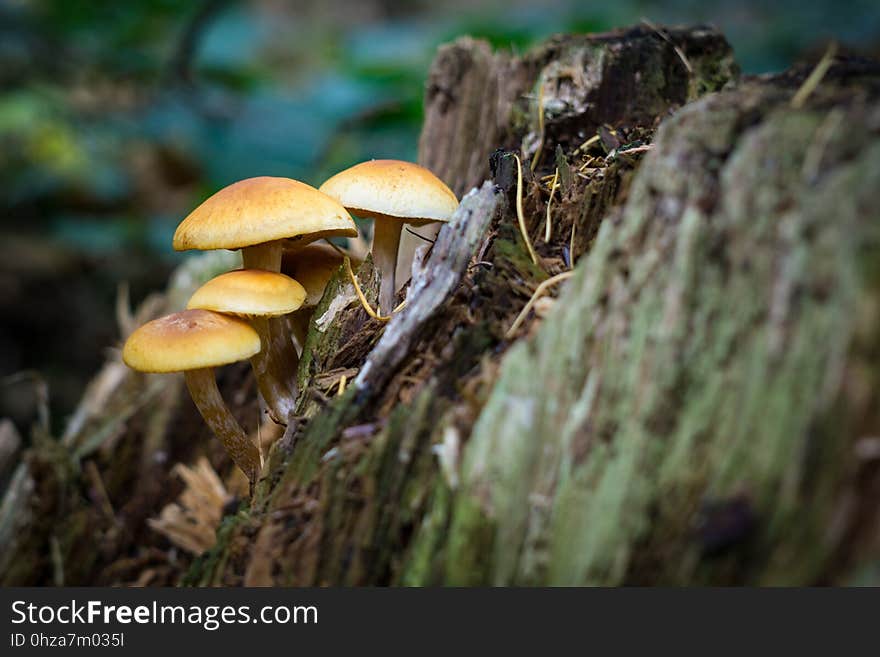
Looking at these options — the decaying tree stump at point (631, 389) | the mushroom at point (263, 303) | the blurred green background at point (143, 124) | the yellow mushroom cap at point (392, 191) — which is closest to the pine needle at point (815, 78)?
the decaying tree stump at point (631, 389)

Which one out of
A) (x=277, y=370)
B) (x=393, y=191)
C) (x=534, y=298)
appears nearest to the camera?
(x=534, y=298)

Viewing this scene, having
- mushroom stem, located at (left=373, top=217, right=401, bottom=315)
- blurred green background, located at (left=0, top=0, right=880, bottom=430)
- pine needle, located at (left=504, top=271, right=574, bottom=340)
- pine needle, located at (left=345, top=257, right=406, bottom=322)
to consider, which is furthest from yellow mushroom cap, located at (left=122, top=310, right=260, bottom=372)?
blurred green background, located at (left=0, top=0, right=880, bottom=430)

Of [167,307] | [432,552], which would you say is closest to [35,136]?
[167,307]

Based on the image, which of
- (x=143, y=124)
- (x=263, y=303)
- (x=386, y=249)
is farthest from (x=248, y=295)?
(x=143, y=124)

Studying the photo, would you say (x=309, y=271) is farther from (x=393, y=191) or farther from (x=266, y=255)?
(x=393, y=191)

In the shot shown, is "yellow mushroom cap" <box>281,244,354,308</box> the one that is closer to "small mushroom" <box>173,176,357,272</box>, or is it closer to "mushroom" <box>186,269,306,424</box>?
"mushroom" <box>186,269,306,424</box>

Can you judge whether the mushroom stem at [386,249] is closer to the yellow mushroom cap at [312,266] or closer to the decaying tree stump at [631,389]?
the yellow mushroom cap at [312,266]

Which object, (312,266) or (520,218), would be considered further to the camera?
(312,266)
